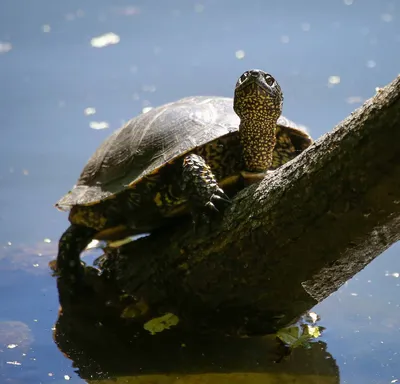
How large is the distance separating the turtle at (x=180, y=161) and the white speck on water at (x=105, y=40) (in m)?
2.09

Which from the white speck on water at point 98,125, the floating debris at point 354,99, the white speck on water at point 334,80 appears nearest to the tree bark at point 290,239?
the white speck on water at point 98,125

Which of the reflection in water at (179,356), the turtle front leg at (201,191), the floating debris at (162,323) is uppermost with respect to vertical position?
the turtle front leg at (201,191)

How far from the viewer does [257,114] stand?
1.68 meters

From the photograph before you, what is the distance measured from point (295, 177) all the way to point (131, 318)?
0.79 meters

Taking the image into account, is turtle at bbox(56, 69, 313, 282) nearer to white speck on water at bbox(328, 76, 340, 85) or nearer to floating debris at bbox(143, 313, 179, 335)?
floating debris at bbox(143, 313, 179, 335)

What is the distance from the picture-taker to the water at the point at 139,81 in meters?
1.88

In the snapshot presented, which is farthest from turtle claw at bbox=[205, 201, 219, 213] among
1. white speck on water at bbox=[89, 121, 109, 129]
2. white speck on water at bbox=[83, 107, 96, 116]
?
white speck on water at bbox=[83, 107, 96, 116]

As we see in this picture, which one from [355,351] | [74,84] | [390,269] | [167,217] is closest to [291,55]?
[74,84]

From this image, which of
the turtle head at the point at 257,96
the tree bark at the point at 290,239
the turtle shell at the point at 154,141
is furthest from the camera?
the turtle shell at the point at 154,141

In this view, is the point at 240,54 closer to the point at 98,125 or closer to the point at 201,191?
the point at 98,125

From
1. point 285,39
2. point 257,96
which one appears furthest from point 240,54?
point 257,96

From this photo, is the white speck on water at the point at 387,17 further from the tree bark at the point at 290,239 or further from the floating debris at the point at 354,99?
the tree bark at the point at 290,239

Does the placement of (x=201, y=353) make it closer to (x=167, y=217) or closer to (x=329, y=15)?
(x=167, y=217)

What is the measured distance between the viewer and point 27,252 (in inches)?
90.9
